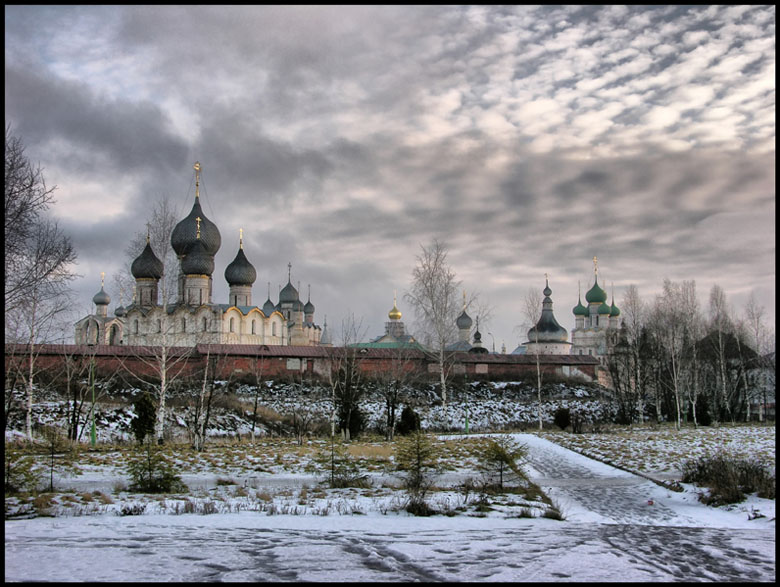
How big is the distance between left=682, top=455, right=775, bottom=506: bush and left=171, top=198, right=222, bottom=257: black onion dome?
1640 inches

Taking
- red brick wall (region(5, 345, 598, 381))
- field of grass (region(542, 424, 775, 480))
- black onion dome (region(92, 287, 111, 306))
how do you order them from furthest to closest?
black onion dome (region(92, 287, 111, 306))
red brick wall (region(5, 345, 598, 381))
field of grass (region(542, 424, 775, 480))

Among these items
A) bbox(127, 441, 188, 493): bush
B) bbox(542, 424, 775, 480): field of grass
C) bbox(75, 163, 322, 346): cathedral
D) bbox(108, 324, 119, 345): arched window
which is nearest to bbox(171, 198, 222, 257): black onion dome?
bbox(75, 163, 322, 346): cathedral

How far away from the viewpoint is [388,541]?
24.2ft

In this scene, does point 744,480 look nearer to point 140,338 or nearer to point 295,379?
point 295,379

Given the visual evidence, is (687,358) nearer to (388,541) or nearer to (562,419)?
(562,419)

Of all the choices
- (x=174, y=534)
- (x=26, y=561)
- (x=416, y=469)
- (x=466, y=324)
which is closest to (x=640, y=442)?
(x=416, y=469)

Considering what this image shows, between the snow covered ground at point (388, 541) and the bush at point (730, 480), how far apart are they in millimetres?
225

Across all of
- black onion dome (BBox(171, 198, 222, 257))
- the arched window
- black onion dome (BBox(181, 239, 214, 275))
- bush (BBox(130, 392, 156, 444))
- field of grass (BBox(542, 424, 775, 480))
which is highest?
black onion dome (BBox(171, 198, 222, 257))

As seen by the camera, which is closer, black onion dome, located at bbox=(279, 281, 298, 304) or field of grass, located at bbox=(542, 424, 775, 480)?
field of grass, located at bbox=(542, 424, 775, 480)

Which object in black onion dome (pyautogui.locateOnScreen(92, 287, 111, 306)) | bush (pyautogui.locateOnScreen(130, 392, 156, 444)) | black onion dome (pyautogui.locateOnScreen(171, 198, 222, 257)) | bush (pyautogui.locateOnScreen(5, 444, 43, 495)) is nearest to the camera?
bush (pyautogui.locateOnScreen(5, 444, 43, 495))

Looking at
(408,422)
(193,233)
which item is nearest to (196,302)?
(193,233)

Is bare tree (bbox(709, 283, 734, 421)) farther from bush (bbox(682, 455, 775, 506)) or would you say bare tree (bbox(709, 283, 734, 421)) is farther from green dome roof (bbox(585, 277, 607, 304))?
green dome roof (bbox(585, 277, 607, 304))

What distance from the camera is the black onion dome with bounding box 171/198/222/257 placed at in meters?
49.2

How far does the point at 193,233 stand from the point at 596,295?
4859cm
